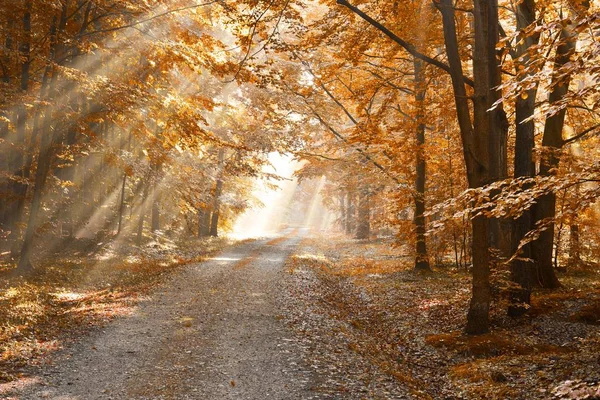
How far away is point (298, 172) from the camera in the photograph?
80.9 feet

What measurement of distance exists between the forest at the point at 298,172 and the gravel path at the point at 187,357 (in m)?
0.06

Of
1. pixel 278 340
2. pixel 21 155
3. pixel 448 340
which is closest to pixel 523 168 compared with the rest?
pixel 448 340

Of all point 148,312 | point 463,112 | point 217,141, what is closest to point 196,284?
point 148,312

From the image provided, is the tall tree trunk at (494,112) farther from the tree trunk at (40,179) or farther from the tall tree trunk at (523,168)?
the tree trunk at (40,179)

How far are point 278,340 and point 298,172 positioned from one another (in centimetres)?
1627

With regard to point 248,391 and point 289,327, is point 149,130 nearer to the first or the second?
point 289,327

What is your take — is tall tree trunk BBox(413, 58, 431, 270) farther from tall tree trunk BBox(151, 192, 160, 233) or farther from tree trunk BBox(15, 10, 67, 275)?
tall tree trunk BBox(151, 192, 160, 233)

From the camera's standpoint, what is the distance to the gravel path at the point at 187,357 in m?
6.61

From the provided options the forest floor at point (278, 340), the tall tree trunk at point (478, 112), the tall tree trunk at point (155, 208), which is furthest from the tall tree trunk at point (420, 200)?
the tall tree trunk at point (155, 208)

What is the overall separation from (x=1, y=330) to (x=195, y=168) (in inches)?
614

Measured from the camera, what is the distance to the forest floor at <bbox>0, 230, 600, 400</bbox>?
22.3ft

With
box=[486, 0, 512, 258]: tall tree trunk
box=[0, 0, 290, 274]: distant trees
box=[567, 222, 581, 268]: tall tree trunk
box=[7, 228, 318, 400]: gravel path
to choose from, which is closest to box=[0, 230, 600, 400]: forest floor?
box=[7, 228, 318, 400]: gravel path

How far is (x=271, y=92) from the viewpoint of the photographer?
2184 centimetres

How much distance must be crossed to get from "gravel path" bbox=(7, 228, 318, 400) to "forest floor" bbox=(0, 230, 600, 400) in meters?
0.03
